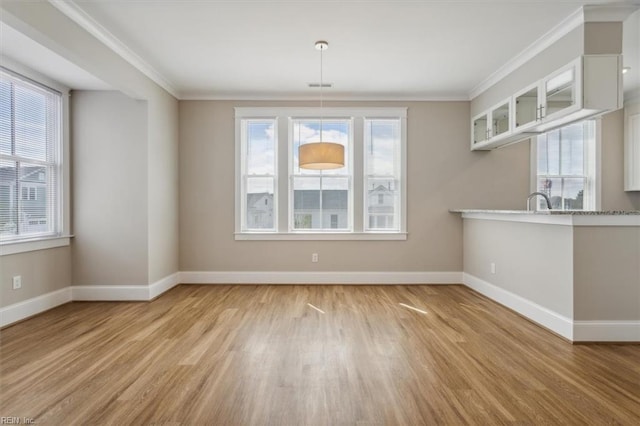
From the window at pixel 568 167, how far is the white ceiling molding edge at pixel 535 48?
1335 millimetres

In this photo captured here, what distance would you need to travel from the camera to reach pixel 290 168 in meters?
5.16

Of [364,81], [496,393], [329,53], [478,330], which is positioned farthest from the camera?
[364,81]

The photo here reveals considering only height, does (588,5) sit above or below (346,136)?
above

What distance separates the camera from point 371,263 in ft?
16.8

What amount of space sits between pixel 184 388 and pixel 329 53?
3.46m

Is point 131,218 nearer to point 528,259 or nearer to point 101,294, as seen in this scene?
point 101,294

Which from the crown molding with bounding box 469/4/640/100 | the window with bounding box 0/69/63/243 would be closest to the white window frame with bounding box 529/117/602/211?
the crown molding with bounding box 469/4/640/100

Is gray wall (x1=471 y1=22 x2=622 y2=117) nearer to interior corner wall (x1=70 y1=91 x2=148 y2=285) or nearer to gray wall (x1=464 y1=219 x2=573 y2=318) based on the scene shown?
gray wall (x1=464 y1=219 x2=573 y2=318)

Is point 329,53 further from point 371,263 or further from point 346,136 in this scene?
point 371,263

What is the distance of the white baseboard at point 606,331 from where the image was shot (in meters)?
2.93

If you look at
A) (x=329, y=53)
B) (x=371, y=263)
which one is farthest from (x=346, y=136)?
(x=371, y=263)

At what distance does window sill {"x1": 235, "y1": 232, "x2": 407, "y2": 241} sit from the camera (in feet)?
16.8

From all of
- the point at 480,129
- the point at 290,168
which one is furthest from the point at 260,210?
the point at 480,129

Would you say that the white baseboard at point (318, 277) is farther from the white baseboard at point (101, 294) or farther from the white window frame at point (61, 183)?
the white window frame at point (61, 183)
